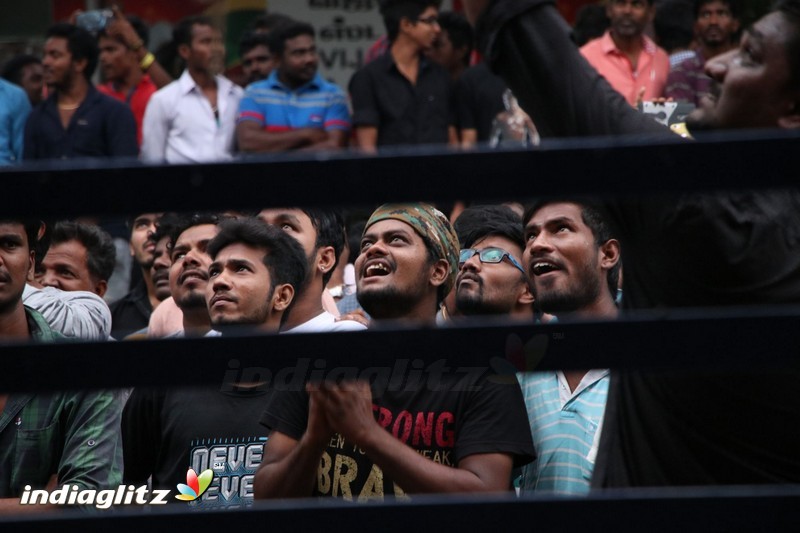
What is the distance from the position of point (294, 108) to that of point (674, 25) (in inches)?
113

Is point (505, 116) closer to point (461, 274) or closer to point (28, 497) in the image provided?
point (461, 274)

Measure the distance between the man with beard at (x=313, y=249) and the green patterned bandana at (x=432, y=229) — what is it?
32cm

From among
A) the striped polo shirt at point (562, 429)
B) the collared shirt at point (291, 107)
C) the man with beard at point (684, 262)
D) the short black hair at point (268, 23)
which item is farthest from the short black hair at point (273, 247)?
the short black hair at point (268, 23)

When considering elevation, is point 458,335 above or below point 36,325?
above

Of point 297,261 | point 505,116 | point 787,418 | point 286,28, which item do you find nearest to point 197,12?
point 286,28

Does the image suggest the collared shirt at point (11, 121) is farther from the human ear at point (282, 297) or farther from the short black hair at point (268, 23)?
the human ear at point (282, 297)

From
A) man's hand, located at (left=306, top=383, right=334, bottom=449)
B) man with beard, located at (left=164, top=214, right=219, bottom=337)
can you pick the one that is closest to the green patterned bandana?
man with beard, located at (left=164, top=214, right=219, bottom=337)

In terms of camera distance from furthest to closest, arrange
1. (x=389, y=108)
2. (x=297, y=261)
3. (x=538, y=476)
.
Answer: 1. (x=389, y=108)
2. (x=297, y=261)
3. (x=538, y=476)

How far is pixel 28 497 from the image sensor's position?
142 inches

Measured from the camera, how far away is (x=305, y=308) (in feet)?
13.9

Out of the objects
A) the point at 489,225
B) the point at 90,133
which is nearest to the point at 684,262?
the point at 489,225

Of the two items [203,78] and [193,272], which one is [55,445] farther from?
[203,78]

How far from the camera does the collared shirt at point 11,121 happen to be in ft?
26.7

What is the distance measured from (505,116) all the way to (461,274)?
3008mm
